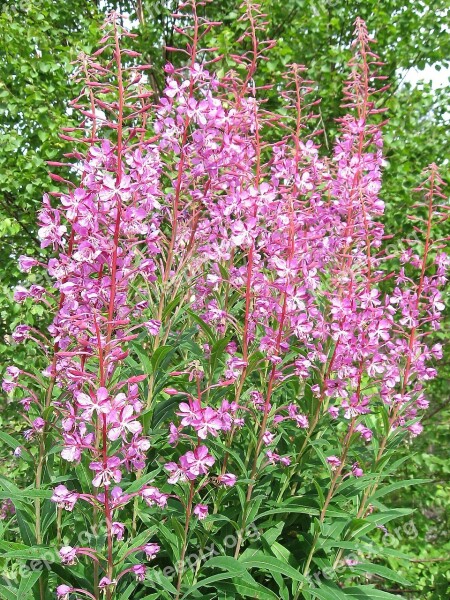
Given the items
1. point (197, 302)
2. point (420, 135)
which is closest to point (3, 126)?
point (197, 302)

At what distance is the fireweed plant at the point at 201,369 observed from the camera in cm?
221

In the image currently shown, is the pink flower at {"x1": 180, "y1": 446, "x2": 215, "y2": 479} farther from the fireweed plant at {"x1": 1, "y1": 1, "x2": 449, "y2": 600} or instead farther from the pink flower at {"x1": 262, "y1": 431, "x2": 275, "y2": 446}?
the pink flower at {"x1": 262, "y1": 431, "x2": 275, "y2": 446}

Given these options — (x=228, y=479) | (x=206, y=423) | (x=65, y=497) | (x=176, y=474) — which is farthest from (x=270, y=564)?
(x=65, y=497)

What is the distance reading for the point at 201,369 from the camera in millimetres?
2590

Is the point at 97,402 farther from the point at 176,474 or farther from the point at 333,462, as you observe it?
the point at 333,462

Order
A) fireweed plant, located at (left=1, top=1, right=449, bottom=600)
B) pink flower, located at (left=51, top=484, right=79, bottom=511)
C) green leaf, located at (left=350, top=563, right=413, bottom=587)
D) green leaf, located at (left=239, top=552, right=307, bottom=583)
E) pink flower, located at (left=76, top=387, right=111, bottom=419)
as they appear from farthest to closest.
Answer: green leaf, located at (left=350, top=563, right=413, bottom=587)
green leaf, located at (left=239, top=552, right=307, bottom=583)
fireweed plant, located at (left=1, top=1, right=449, bottom=600)
pink flower, located at (left=51, top=484, right=79, bottom=511)
pink flower, located at (left=76, top=387, right=111, bottom=419)

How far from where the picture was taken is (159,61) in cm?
643

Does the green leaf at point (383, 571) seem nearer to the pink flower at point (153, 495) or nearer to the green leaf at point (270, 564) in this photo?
the green leaf at point (270, 564)

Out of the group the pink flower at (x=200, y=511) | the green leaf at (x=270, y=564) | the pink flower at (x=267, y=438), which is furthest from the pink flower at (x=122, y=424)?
the green leaf at (x=270, y=564)

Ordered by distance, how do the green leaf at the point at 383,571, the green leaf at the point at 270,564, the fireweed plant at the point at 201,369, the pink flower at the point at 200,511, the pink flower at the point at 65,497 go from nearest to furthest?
1. the pink flower at the point at 65,497
2. the fireweed plant at the point at 201,369
3. the pink flower at the point at 200,511
4. the green leaf at the point at 270,564
5. the green leaf at the point at 383,571

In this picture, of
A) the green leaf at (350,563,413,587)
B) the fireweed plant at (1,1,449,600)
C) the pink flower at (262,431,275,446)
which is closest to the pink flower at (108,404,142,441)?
the fireweed plant at (1,1,449,600)

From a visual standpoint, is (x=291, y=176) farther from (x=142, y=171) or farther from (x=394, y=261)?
(x=394, y=261)

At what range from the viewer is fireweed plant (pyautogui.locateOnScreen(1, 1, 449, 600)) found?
2.21 meters

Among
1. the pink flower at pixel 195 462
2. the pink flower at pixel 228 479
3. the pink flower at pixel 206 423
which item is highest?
the pink flower at pixel 206 423
